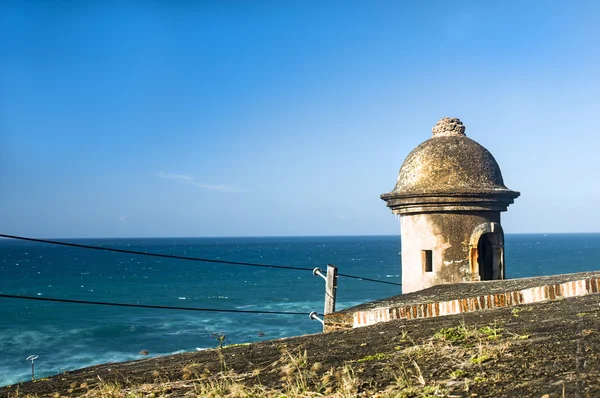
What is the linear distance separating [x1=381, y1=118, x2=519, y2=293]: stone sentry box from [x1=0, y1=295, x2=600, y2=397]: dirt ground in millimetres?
3484

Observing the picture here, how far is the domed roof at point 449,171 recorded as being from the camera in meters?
8.38

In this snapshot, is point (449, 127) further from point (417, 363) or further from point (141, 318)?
point (141, 318)

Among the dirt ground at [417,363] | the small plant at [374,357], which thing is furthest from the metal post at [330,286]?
the small plant at [374,357]

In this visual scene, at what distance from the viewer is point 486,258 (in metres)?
9.12

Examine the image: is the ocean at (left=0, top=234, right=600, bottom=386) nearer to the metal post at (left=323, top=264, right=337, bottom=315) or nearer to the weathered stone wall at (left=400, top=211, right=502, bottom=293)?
the metal post at (left=323, top=264, right=337, bottom=315)

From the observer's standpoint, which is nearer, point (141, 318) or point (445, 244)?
point (445, 244)

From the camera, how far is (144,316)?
4134 cm

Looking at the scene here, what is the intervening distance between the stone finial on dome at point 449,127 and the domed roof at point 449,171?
32 mm

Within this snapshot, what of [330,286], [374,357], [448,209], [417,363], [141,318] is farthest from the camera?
[141,318]

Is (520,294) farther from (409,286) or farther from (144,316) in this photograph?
(144,316)

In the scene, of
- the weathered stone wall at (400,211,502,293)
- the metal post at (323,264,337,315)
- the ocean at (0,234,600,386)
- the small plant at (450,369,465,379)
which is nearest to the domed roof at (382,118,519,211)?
the weathered stone wall at (400,211,502,293)

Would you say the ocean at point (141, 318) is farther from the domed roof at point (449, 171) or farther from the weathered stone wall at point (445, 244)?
the domed roof at point (449, 171)

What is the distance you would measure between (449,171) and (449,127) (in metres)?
0.90

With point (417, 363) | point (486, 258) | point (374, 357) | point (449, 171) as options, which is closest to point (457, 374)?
point (417, 363)
